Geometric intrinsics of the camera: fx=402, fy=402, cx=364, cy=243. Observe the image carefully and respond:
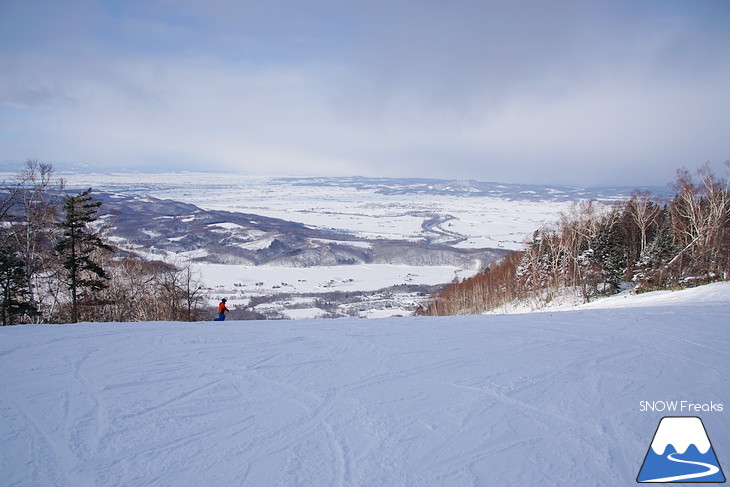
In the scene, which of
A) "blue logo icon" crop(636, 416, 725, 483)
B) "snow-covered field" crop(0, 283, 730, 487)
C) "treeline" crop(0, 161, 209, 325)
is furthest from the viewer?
"treeline" crop(0, 161, 209, 325)

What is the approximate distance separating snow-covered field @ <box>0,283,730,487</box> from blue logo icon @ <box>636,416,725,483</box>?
0.09m

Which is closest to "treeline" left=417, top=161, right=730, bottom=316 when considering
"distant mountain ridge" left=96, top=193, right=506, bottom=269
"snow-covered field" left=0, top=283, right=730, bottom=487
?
"snow-covered field" left=0, top=283, right=730, bottom=487

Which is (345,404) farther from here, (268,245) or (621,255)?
(268,245)

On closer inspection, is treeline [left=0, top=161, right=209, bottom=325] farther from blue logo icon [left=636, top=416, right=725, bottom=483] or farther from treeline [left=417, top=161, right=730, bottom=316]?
treeline [left=417, top=161, right=730, bottom=316]

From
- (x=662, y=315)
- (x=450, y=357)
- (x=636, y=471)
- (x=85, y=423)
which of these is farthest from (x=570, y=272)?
(x=85, y=423)

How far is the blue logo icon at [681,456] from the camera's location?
349 cm

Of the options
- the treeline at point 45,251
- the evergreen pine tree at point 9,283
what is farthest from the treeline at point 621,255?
the evergreen pine tree at point 9,283

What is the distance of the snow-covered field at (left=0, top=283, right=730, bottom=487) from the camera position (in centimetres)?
→ 360

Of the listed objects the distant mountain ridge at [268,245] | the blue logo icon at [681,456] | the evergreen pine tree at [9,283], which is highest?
the blue logo icon at [681,456]

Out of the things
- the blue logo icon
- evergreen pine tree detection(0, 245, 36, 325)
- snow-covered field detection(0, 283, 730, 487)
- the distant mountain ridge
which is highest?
the blue logo icon

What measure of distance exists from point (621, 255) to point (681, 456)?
29414mm

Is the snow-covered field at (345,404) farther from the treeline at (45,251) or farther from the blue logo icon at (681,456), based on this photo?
the treeline at (45,251)

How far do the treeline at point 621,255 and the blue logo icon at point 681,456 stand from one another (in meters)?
16.9

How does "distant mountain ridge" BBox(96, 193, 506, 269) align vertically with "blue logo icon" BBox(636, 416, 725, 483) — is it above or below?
below
